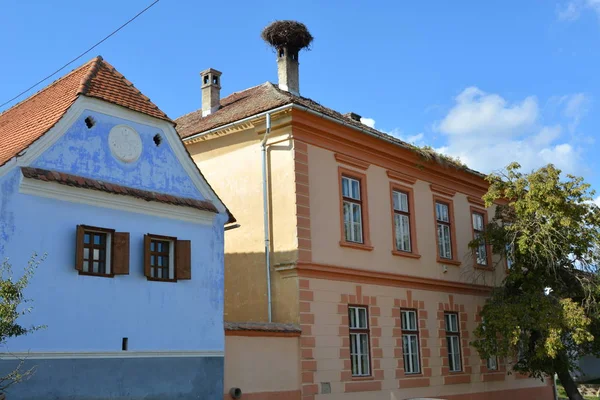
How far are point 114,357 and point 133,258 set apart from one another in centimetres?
174

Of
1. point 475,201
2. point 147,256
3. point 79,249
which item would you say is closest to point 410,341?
point 475,201

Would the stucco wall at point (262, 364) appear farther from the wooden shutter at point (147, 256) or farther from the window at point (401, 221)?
the window at point (401, 221)

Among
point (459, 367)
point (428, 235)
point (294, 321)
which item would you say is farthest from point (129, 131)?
point (459, 367)

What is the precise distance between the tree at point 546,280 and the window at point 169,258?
32.5 ft

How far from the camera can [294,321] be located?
16.4 metres

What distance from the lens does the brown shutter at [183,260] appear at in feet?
43.9

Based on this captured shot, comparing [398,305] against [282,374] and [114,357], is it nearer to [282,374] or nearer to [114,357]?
[282,374]

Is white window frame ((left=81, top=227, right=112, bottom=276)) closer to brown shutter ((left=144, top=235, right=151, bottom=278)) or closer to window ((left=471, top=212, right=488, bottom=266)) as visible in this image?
brown shutter ((left=144, top=235, right=151, bottom=278))

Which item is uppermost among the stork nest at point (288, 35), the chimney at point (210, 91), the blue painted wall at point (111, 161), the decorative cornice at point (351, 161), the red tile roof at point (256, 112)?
the stork nest at point (288, 35)

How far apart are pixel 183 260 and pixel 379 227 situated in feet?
24.0

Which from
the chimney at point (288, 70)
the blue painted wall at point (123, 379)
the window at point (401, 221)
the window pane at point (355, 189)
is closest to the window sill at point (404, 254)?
the window at point (401, 221)

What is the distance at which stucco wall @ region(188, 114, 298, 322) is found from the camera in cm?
1703

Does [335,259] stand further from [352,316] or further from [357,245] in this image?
[352,316]

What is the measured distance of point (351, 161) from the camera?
62.0ft
